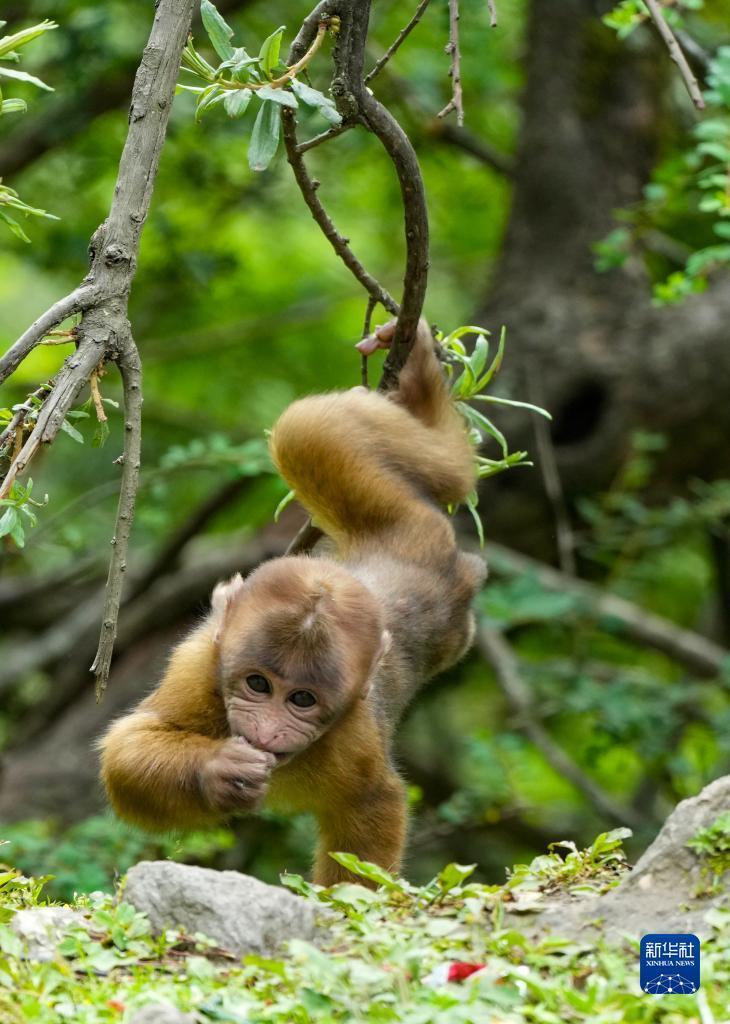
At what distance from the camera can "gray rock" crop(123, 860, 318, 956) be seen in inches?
150

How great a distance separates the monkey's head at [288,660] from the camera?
4.80 meters

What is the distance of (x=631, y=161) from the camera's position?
10586 millimetres

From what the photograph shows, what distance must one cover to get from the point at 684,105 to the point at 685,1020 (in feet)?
30.2

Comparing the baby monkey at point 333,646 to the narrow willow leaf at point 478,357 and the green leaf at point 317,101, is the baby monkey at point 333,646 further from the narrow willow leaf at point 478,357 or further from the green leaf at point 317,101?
the green leaf at point 317,101

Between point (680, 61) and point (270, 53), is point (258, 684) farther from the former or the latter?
point (680, 61)

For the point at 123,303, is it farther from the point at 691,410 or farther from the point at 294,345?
the point at 294,345

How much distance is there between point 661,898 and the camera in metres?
4.01

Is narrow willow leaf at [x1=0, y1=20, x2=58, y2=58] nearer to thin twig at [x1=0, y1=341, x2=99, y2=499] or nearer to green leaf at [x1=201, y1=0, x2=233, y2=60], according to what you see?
green leaf at [x1=201, y1=0, x2=233, y2=60]

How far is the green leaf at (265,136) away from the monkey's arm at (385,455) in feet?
5.86

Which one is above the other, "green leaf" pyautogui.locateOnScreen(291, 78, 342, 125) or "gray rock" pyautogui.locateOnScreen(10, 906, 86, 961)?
"green leaf" pyautogui.locateOnScreen(291, 78, 342, 125)

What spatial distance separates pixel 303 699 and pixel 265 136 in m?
1.99

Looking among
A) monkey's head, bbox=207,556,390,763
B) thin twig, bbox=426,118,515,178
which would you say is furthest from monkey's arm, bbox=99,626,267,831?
thin twig, bbox=426,118,515,178

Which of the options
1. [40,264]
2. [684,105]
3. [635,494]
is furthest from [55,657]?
[684,105]

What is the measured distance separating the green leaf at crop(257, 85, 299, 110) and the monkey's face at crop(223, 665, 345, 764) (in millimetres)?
1993
